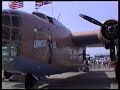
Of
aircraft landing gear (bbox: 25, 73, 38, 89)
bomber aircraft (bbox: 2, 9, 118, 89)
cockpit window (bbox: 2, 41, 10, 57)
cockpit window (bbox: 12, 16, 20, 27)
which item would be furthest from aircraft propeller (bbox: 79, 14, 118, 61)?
cockpit window (bbox: 2, 41, 10, 57)

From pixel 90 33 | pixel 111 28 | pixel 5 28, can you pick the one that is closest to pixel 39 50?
pixel 5 28

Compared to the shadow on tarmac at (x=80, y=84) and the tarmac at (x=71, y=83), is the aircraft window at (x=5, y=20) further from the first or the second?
the shadow on tarmac at (x=80, y=84)

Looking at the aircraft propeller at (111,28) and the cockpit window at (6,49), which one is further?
the aircraft propeller at (111,28)

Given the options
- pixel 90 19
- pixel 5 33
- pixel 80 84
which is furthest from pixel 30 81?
pixel 90 19

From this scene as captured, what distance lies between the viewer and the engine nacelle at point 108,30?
15.5m

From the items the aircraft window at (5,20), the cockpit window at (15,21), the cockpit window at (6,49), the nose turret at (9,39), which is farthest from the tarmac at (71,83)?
the aircraft window at (5,20)

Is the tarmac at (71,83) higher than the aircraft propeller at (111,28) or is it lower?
lower

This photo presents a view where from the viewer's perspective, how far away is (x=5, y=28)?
9.93 metres

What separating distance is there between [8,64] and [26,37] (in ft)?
4.38

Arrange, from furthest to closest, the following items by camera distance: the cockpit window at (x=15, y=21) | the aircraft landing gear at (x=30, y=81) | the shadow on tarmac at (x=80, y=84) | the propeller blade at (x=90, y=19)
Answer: the propeller blade at (x=90, y=19), the shadow on tarmac at (x=80, y=84), the aircraft landing gear at (x=30, y=81), the cockpit window at (x=15, y=21)

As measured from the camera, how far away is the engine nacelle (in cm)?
1555

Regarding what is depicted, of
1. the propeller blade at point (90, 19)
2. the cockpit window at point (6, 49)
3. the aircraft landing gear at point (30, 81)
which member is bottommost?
the aircraft landing gear at point (30, 81)

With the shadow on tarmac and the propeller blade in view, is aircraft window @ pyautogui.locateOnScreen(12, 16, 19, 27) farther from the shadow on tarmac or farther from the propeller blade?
the propeller blade

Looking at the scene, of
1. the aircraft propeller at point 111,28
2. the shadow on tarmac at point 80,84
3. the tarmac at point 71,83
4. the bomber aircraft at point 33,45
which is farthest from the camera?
the aircraft propeller at point 111,28
